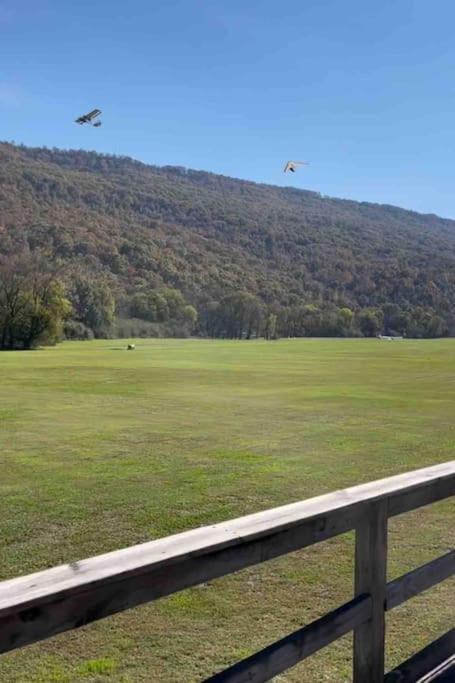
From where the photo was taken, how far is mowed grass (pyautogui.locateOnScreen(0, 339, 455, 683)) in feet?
13.8

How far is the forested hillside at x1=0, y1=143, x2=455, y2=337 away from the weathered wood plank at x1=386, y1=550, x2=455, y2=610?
8246 centimetres

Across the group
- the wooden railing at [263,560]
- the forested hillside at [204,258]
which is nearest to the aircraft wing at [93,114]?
the wooden railing at [263,560]

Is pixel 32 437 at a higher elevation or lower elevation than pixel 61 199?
lower

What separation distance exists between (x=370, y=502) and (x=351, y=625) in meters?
0.50

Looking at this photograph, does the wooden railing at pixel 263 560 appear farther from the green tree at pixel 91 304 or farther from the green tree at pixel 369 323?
the green tree at pixel 369 323

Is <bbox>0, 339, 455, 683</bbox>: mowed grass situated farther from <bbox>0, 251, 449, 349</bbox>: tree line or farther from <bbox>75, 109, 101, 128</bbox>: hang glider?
<bbox>0, 251, 449, 349</bbox>: tree line

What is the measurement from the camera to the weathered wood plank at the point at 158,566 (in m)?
1.68

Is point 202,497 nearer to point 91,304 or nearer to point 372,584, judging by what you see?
point 372,584

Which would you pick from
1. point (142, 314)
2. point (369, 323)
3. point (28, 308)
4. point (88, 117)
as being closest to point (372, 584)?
point (88, 117)

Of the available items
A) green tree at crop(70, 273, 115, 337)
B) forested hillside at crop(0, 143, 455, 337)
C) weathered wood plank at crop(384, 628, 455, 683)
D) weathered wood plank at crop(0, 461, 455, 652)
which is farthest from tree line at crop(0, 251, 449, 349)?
weathered wood plank at crop(0, 461, 455, 652)

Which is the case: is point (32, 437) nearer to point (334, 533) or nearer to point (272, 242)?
point (334, 533)

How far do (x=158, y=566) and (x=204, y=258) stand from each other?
5369 inches

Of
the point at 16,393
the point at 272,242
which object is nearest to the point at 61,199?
the point at 272,242

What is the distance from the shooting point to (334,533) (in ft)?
8.01
